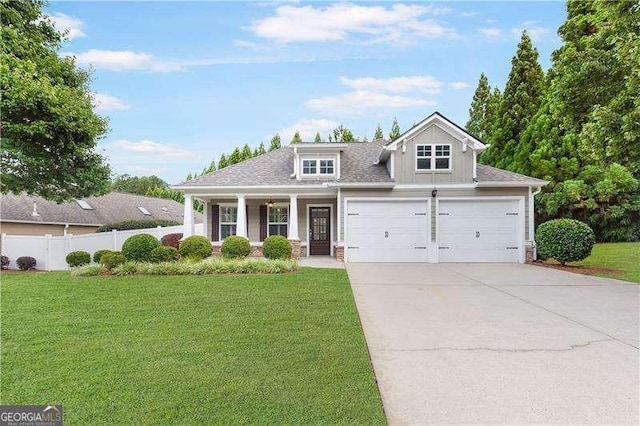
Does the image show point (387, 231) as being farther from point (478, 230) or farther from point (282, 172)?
point (282, 172)

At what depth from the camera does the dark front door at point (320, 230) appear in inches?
664

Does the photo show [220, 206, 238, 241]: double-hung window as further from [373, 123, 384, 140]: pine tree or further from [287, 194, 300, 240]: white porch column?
[373, 123, 384, 140]: pine tree

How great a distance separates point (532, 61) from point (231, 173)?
66.3 feet

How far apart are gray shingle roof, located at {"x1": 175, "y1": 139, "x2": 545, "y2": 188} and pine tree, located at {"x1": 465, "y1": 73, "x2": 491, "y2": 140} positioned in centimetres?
1646

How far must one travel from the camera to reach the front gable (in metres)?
14.4

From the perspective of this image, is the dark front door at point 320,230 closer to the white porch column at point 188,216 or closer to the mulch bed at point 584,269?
the white porch column at point 188,216

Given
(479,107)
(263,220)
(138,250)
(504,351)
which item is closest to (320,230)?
(263,220)

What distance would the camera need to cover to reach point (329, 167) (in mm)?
16109

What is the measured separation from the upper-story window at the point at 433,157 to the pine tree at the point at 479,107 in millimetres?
18305

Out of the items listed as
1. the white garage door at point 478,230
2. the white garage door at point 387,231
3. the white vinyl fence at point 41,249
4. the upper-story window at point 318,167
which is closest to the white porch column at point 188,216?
the white vinyl fence at point 41,249

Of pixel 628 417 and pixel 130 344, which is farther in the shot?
pixel 130 344

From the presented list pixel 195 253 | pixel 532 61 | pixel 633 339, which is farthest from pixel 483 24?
pixel 532 61

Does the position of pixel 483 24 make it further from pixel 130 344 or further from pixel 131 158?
pixel 131 158

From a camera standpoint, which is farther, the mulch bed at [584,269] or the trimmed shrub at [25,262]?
the trimmed shrub at [25,262]
